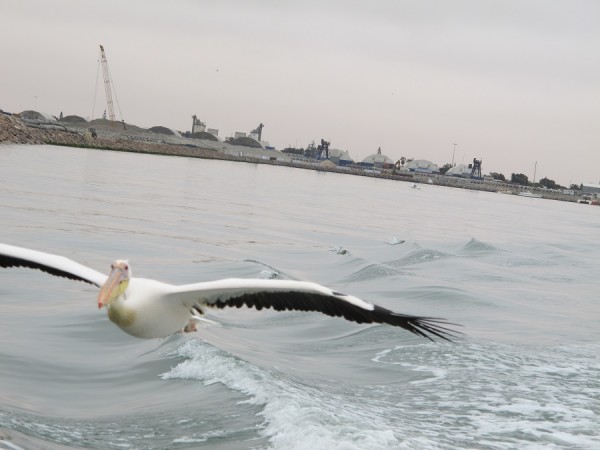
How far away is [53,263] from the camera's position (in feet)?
25.0

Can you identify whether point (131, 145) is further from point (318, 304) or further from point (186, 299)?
point (186, 299)

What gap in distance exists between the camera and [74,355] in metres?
9.48

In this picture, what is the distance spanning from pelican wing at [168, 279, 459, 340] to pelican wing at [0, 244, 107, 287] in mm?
796

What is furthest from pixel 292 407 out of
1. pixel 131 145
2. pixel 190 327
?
pixel 131 145

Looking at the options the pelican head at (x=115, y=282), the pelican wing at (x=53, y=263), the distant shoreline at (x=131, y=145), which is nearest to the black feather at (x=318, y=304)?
the pelican wing at (x=53, y=263)

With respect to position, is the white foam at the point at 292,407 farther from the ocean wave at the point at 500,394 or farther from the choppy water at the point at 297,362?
the ocean wave at the point at 500,394

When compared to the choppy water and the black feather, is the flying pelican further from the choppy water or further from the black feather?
the choppy water

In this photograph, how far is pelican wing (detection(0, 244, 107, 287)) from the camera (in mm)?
7309

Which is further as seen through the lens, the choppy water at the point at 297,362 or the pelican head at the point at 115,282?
the choppy water at the point at 297,362

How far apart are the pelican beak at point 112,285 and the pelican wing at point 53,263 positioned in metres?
0.53

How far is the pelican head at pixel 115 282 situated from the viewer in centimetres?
647

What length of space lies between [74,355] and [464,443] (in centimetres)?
440

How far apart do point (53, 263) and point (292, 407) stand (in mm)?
2536

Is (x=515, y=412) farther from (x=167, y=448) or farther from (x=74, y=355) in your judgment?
(x=74, y=355)
